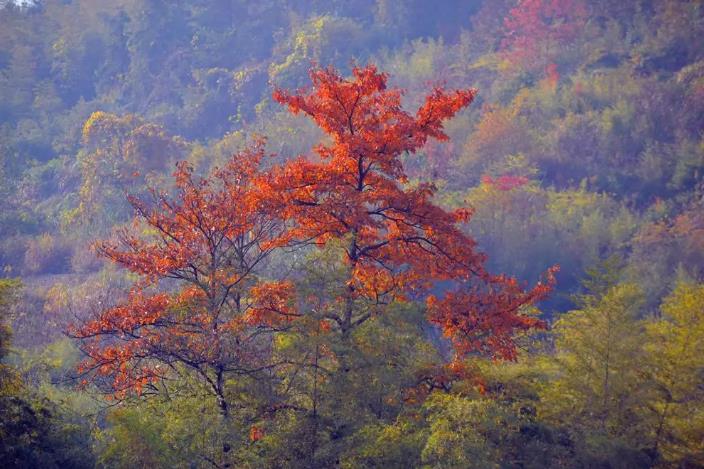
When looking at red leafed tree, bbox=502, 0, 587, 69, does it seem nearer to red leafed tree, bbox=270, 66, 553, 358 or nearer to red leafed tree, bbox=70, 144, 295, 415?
red leafed tree, bbox=270, 66, 553, 358

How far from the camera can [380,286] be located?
1295cm

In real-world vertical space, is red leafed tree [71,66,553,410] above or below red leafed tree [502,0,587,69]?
below

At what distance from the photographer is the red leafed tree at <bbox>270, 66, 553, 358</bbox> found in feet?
41.7

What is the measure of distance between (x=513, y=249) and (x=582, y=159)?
1053cm

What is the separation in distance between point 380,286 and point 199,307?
3.06m

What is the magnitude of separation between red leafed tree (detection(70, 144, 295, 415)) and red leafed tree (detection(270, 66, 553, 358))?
0.84 m

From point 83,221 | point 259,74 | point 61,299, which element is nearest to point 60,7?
→ point 259,74

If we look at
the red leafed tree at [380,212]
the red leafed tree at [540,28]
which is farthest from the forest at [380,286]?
the red leafed tree at [540,28]

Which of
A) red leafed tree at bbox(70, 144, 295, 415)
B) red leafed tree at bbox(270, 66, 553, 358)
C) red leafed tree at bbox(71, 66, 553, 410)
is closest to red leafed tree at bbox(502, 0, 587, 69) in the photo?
red leafed tree at bbox(270, 66, 553, 358)

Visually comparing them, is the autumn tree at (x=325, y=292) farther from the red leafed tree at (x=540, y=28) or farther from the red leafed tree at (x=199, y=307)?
the red leafed tree at (x=540, y=28)

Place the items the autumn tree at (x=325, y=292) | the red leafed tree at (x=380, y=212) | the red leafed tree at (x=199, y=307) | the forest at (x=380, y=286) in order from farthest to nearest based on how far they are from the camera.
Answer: the red leafed tree at (x=380, y=212) < the red leafed tree at (x=199, y=307) < the autumn tree at (x=325, y=292) < the forest at (x=380, y=286)

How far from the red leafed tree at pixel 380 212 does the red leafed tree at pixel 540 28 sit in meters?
36.3

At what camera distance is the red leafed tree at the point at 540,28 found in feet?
159

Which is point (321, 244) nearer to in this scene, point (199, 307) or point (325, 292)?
point (325, 292)
